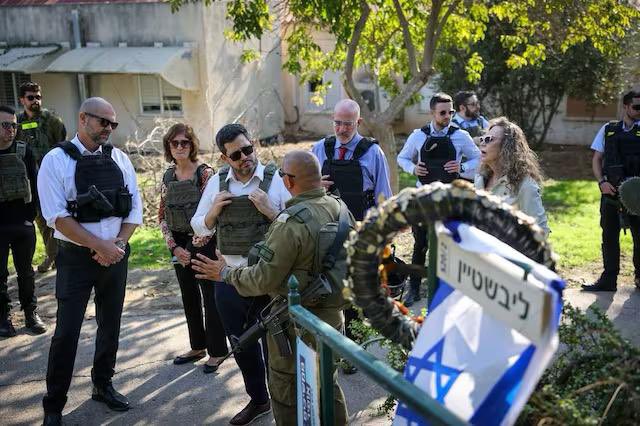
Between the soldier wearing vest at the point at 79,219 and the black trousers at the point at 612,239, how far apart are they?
4.69 m

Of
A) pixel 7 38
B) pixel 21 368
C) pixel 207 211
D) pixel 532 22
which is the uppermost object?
pixel 7 38

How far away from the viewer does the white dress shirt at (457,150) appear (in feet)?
20.6

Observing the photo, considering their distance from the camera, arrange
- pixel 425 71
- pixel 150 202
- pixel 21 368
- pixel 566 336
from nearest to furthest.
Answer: pixel 566 336 → pixel 21 368 → pixel 425 71 → pixel 150 202

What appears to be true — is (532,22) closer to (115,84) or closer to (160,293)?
(160,293)

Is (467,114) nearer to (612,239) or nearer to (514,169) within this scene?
(612,239)

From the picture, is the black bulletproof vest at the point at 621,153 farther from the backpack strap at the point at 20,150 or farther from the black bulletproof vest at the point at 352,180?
the backpack strap at the point at 20,150

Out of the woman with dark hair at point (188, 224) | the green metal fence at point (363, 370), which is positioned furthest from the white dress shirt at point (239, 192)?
the green metal fence at point (363, 370)

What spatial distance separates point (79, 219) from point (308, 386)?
2.17 metres

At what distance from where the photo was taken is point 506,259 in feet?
6.28

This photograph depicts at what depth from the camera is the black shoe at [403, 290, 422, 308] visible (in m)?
6.28

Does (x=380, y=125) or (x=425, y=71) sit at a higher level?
(x=425, y=71)

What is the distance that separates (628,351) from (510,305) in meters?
0.72

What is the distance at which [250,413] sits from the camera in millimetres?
4348

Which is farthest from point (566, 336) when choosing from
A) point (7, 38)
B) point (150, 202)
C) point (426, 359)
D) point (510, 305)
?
point (7, 38)
